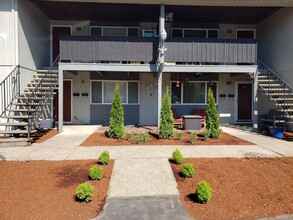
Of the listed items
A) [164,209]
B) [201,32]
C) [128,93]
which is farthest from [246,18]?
[164,209]

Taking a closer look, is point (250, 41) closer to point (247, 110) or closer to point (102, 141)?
point (247, 110)

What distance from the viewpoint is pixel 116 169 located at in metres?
5.46

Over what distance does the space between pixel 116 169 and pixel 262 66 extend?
11030 mm

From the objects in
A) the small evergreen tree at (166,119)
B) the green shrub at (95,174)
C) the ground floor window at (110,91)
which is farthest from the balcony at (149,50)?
the green shrub at (95,174)

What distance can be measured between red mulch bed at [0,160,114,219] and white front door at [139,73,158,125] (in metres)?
7.54

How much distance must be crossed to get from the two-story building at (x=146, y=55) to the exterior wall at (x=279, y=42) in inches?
2.0

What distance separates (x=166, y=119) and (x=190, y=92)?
5478mm

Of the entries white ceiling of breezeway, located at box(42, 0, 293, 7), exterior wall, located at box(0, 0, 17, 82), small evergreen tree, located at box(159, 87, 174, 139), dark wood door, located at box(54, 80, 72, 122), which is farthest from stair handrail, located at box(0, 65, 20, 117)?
small evergreen tree, located at box(159, 87, 174, 139)

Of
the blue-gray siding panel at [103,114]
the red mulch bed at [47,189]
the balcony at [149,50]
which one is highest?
the balcony at [149,50]

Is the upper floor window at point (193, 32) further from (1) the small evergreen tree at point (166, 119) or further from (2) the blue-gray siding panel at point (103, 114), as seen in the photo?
(1) the small evergreen tree at point (166, 119)

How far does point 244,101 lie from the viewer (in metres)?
13.9

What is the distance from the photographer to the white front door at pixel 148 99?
44.0 feet

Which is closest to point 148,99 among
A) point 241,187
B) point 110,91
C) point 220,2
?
point 110,91

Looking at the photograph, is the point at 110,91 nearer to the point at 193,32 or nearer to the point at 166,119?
the point at 166,119
